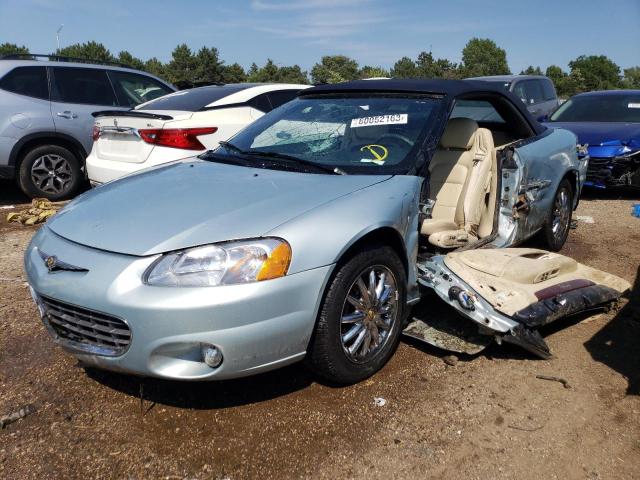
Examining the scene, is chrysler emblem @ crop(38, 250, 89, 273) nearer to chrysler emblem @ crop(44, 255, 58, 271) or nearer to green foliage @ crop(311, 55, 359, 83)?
chrysler emblem @ crop(44, 255, 58, 271)

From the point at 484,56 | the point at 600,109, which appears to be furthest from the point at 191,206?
the point at 484,56

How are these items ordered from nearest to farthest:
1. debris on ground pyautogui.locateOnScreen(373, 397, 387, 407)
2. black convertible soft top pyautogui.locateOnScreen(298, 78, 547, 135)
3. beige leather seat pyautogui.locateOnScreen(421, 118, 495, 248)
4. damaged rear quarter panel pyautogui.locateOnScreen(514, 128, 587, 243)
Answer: debris on ground pyautogui.locateOnScreen(373, 397, 387, 407)
black convertible soft top pyautogui.locateOnScreen(298, 78, 547, 135)
beige leather seat pyautogui.locateOnScreen(421, 118, 495, 248)
damaged rear quarter panel pyautogui.locateOnScreen(514, 128, 587, 243)

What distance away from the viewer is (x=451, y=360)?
3166 millimetres

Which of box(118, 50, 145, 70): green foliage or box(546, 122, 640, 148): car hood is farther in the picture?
box(118, 50, 145, 70): green foliage

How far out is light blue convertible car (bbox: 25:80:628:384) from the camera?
7.75 ft

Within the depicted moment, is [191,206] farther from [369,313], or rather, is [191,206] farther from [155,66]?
[155,66]

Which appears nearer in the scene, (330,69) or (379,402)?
(379,402)

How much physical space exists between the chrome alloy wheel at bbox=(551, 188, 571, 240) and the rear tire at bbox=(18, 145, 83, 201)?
18.7ft

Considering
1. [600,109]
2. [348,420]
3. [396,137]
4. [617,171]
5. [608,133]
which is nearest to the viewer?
[348,420]

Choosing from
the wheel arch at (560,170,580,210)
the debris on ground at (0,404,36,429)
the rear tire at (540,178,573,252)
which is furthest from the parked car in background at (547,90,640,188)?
the debris on ground at (0,404,36,429)

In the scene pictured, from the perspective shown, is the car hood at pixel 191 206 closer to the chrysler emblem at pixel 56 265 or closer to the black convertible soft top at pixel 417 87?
the chrysler emblem at pixel 56 265

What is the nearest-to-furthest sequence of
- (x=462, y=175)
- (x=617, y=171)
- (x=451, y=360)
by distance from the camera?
(x=451, y=360) → (x=462, y=175) → (x=617, y=171)

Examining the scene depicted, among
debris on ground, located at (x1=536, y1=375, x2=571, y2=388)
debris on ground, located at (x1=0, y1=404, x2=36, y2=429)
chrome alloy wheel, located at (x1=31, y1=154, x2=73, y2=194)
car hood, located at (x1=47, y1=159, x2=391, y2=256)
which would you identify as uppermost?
car hood, located at (x1=47, y1=159, x2=391, y2=256)

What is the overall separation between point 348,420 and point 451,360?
2.70 feet
